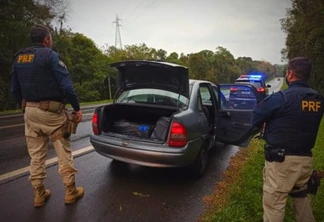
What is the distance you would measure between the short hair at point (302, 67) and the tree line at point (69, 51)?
3242mm

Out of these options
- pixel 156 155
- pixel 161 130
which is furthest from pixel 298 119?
pixel 161 130

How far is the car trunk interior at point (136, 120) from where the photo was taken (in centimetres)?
448

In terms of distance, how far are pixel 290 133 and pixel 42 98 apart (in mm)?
2675

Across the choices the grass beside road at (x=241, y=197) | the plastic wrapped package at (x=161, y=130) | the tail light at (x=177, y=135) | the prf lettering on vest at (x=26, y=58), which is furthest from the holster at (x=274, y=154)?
the prf lettering on vest at (x=26, y=58)

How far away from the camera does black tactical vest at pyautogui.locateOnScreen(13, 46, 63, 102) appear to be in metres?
3.11

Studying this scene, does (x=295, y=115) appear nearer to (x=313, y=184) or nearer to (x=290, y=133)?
(x=290, y=133)

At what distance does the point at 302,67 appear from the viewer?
246 centimetres

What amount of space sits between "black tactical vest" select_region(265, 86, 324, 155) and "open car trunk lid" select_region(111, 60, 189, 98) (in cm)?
194

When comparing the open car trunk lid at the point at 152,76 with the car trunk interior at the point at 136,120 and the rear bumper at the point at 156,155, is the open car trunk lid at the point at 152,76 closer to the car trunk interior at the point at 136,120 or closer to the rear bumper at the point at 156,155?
Answer: the car trunk interior at the point at 136,120

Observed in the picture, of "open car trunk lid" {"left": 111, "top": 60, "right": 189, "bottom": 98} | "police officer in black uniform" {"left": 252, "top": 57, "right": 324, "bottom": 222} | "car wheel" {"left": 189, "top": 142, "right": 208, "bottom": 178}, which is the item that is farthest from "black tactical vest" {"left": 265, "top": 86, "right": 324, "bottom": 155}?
"car wheel" {"left": 189, "top": 142, "right": 208, "bottom": 178}

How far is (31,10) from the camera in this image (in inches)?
729

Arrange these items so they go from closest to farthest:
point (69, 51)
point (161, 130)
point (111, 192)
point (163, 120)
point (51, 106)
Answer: point (51, 106) → point (111, 192) → point (161, 130) → point (163, 120) → point (69, 51)

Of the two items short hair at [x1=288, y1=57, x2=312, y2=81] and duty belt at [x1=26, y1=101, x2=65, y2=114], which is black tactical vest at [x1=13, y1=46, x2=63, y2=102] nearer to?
duty belt at [x1=26, y1=101, x2=65, y2=114]

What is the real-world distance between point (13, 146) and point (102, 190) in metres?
3.14
